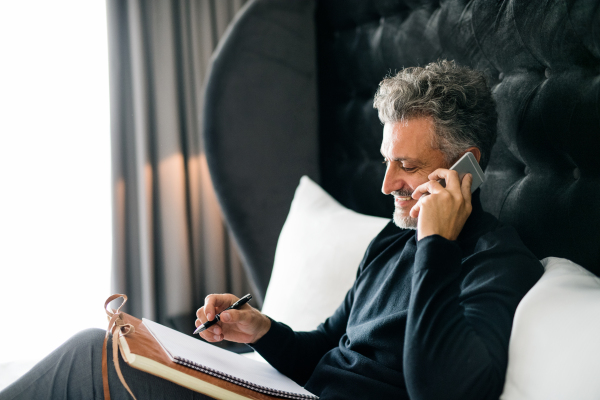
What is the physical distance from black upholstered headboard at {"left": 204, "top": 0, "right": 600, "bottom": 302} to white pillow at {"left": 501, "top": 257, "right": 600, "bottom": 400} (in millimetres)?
278

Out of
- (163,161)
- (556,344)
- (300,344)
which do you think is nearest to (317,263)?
(300,344)

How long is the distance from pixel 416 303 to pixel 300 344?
424 millimetres

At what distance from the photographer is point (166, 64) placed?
7.36 ft

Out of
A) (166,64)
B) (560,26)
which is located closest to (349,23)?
(560,26)

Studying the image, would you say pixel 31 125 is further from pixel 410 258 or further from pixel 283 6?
pixel 410 258

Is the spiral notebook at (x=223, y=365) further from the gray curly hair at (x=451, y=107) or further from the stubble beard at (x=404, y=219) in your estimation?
the gray curly hair at (x=451, y=107)

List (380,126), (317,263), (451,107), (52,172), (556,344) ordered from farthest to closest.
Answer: (52,172) < (380,126) < (317,263) < (451,107) < (556,344)

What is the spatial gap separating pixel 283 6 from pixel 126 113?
36.1 inches

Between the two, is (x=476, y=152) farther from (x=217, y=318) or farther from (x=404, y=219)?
(x=217, y=318)

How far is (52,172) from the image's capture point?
2055 mm

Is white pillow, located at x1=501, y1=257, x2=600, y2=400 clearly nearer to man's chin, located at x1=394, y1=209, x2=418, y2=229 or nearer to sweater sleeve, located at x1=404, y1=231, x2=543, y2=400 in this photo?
sweater sleeve, located at x1=404, y1=231, x2=543, y2=400

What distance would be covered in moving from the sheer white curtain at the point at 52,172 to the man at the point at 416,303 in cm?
131

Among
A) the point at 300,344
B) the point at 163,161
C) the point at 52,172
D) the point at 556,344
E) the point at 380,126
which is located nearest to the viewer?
the point at 556,344

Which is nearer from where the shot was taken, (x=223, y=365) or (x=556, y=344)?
(x=556, y=344)
